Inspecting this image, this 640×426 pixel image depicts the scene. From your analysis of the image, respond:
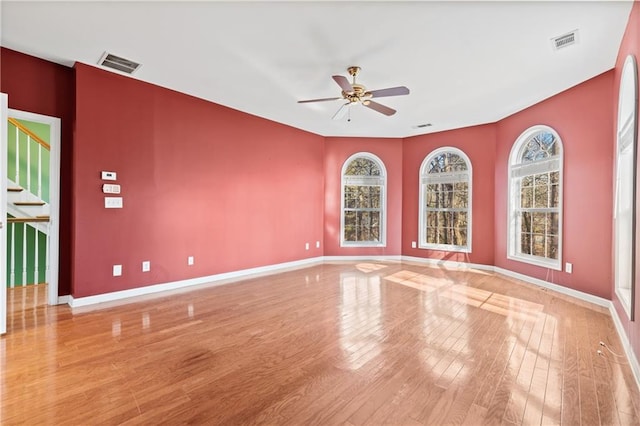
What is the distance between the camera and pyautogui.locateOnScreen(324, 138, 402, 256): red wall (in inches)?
269

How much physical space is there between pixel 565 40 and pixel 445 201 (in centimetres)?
378

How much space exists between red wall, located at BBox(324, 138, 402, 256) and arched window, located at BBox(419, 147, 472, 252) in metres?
0.54

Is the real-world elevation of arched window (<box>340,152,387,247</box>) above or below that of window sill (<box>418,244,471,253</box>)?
above

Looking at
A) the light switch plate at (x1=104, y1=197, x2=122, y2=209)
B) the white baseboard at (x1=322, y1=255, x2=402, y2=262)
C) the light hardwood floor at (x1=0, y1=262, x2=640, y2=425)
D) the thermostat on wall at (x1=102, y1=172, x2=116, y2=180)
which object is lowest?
the light hardwood floor at (x1=0, y1=262, x2=640, y2=425)

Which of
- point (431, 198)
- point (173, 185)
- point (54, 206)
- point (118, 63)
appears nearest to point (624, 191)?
point (431, 198)

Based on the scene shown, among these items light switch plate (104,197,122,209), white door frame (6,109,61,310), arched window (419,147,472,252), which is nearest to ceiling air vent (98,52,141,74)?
white door frame (6,109,61,310)

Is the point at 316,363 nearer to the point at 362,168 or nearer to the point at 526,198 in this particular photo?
the point at 526,198

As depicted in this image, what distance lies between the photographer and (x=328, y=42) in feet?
9.72

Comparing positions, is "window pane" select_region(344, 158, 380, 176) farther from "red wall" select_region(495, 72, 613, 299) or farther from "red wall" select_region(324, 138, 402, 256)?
"red wall" select_region(495, 72, 613, 299)

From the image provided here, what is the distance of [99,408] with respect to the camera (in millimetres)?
1757

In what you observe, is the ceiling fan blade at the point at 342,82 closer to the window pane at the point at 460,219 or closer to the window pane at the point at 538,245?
the window pane at the point at 538,245

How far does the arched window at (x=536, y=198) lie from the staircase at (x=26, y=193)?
24.1 feet

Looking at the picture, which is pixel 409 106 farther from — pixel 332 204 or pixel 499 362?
pixel 499 362

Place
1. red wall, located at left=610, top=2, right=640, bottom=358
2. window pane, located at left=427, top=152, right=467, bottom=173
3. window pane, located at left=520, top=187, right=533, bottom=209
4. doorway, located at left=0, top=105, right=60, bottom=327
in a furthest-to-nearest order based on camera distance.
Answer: window pane, located at left=427, top=152, right=467, bottom=173 → window pane, located at left=520, top=187, right=533, bottom=209 → doorway, located at left=0, top=105, right=60, bottom=327 → red wall, located at left=610, top=2, right=640, bottom=358
